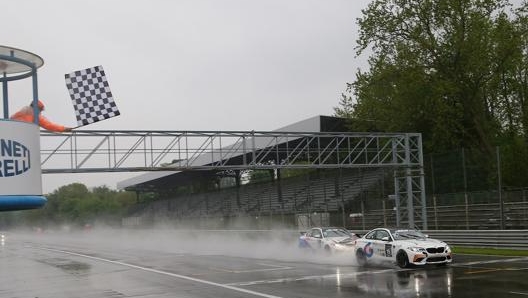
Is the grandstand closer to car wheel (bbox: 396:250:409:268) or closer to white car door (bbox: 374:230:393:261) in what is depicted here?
white car door (bbox: 374:230:393:261)

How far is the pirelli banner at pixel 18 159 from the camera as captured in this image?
389 inches

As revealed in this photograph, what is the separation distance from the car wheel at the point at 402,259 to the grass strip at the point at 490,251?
19.5 ft

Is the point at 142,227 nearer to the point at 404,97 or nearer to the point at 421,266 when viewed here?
the point at 404,97

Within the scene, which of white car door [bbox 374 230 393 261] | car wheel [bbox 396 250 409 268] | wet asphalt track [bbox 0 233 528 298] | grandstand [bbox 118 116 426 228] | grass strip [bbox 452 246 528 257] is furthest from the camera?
grandstand [bbox 118 116 426 228]

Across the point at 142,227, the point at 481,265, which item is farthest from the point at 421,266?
the point at 142,227

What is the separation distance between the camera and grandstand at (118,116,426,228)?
106ft

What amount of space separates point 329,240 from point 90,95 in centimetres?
1091

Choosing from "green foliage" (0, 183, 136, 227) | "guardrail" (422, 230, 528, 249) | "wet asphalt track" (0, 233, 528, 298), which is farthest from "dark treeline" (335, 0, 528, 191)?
"green foliage" (0, 183, 136, 227)

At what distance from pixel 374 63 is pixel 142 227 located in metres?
35.9

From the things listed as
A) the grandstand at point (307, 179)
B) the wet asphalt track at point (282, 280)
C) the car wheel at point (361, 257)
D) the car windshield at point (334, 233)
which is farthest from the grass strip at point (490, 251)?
the grandstand at point (307, 179)

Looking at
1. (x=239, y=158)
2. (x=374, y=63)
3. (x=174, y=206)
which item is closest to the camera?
(x=374, y=63)

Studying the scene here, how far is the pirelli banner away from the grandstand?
Result: 17375mm

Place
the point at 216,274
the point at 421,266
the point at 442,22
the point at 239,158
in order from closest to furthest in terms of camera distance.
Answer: the point at 421,266 → the point at 216,274 → the point at 442,22 → the point at 239,158

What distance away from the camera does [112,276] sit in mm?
20297
